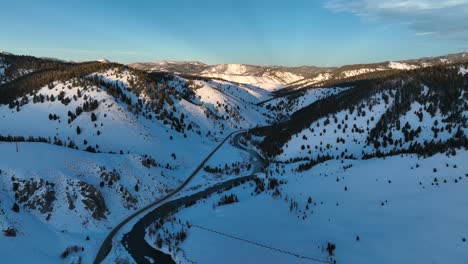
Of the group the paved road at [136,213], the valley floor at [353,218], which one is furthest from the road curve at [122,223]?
the valley floor at [353,218]

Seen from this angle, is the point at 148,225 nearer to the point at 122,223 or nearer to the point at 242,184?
the point at 122,223

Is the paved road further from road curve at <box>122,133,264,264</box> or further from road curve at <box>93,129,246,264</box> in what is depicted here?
road curve at <box>122,133,264,264</box>

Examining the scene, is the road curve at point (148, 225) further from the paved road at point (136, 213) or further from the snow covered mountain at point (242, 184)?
the paved road at point (136, 213)

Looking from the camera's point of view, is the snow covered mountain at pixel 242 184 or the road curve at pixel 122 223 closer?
the snow covered mountain at pixel 242 184

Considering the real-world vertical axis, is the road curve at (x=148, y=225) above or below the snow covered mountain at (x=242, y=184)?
below

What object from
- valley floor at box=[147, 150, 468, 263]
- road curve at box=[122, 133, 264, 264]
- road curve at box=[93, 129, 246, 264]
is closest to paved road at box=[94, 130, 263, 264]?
road curve at box=[93, 129, 246, 264]

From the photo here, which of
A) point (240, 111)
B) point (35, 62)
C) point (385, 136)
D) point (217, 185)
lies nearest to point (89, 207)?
point (217, 185)

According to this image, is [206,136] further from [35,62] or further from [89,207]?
[35,62]

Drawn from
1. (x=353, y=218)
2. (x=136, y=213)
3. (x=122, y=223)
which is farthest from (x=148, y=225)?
(x=353, y=218)
